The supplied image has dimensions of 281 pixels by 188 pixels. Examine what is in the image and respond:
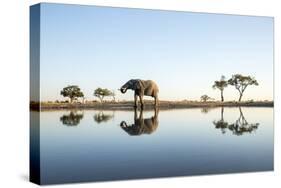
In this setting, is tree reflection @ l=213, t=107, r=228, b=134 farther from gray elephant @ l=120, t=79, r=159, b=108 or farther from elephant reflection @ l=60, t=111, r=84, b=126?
elephant reflection @ l=60, t=111, r=84, b=126

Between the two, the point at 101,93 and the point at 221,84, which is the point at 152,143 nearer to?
the point at 101,93

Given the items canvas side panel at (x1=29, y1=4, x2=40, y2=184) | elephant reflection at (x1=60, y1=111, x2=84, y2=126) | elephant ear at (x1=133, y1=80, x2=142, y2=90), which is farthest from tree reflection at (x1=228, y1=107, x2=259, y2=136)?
canvas side panel at (x1=29, y1=4, x2=40, y2=184)

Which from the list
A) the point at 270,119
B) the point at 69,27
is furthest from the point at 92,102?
the point at 270,119

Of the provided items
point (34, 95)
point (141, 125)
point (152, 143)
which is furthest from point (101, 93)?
point (152, 143)

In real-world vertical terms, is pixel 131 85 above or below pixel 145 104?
above

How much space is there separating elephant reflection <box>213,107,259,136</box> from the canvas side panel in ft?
10.1

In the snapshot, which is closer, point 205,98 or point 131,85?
point 131,85

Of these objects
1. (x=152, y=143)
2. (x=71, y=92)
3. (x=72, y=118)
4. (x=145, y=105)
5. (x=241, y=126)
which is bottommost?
A: (x=152, y=143)

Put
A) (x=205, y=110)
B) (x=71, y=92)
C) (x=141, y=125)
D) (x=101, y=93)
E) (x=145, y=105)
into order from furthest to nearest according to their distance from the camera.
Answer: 1. (x=205, y=110)
2. (x=145, y=105)
3. (x=141, y=125)
4. (x=101, y=93)
5. (x=71, y=92)

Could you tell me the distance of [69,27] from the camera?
39.5 ft

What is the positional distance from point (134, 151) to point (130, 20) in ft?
6.76

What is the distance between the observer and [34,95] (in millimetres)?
12047

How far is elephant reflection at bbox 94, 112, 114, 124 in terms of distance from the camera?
12281 millimetres

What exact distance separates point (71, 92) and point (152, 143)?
1584 mm
